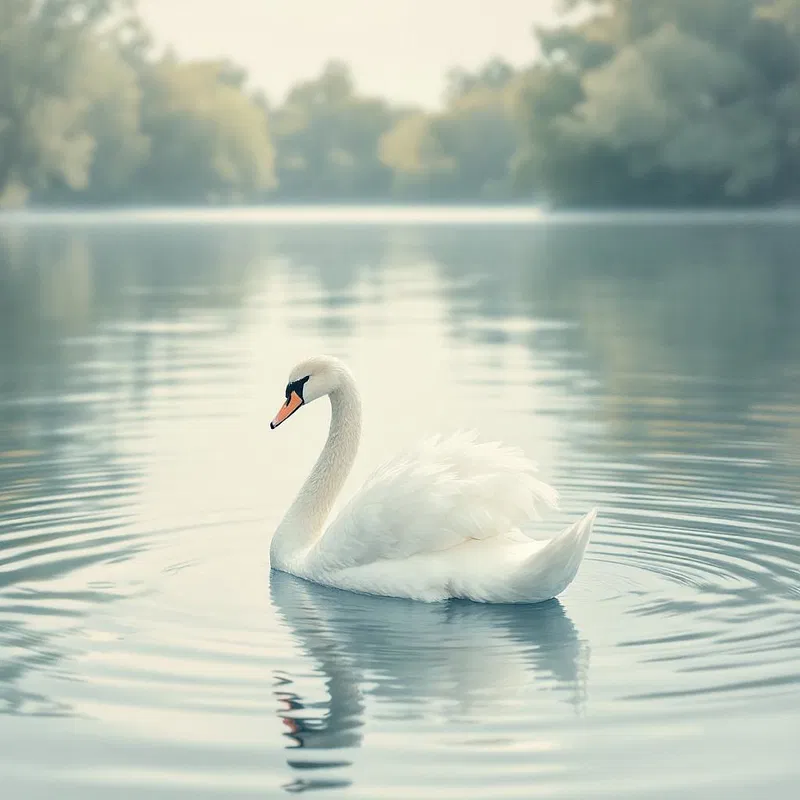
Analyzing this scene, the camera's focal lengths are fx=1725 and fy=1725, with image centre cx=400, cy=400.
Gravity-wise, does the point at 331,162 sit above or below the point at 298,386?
above

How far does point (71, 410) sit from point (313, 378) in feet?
21.5

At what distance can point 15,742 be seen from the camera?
5969 mm

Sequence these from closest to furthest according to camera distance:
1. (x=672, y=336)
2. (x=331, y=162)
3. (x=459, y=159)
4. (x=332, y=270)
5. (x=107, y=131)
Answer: (x=672, y=336) < (x=332, y=270) < (x=107, y=131) < (x=459, y=159) < (x=331, y=162)

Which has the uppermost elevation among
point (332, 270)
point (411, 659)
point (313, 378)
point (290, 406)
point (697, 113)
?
point (697, 113)

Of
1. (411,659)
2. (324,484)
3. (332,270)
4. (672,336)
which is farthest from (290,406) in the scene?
(332,270)

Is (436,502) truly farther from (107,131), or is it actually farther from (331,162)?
(331,162)

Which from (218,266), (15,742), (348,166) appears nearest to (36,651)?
(15,742)

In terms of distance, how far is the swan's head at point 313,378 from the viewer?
29.6 feet

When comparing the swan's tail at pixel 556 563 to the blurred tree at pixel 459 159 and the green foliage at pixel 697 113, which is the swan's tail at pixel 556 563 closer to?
the green foliage at pixel 697 113

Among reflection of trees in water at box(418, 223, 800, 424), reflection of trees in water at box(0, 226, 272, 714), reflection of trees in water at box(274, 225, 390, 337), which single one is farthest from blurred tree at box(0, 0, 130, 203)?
reflection of trees in water at box(0, 226, 272, 714)

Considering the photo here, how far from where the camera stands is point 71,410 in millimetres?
15164

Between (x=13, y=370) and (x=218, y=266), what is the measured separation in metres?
25.0

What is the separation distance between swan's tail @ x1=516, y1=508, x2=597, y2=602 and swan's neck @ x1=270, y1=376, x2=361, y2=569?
62.8 inches

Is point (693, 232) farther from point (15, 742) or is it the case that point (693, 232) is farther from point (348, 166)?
point (348, 166)
